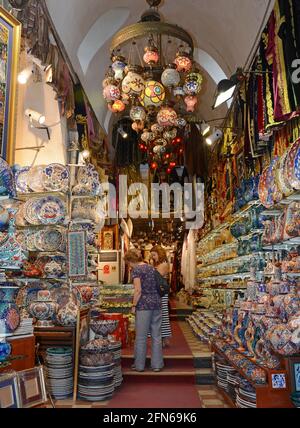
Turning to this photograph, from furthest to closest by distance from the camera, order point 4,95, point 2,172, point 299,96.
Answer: point 299,96 → point 4,95 → point 2,172

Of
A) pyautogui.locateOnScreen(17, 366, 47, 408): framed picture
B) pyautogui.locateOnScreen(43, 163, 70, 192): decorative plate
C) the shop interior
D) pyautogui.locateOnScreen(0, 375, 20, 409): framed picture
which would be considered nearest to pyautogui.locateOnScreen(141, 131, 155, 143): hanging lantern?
the shop interior

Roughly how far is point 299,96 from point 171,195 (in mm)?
8589

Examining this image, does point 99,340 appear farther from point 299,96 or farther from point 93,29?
point 93,29

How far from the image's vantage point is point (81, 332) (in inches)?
146

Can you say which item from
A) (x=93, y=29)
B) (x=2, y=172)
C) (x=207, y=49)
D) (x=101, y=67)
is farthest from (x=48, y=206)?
(x=207, y=49)

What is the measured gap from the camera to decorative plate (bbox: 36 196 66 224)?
3904 mm

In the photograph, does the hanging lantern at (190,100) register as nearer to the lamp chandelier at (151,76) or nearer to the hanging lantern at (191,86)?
the lamp chandelier at (151,76)

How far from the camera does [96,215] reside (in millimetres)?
4648

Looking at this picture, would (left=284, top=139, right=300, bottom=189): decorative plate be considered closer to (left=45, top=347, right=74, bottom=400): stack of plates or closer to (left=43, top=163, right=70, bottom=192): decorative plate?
(left=43, top=163, right=70, bottom=192): decorative plate

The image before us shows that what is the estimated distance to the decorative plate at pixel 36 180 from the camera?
398cm

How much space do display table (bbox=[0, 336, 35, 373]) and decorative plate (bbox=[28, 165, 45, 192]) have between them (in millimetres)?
1769

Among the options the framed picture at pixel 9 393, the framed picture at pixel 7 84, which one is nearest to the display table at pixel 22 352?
the framed picture at pixel 9 393

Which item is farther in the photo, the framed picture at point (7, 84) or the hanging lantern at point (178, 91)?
the hanging lantern at point (178, 91)

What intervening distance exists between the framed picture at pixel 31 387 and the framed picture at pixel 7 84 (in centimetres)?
145
